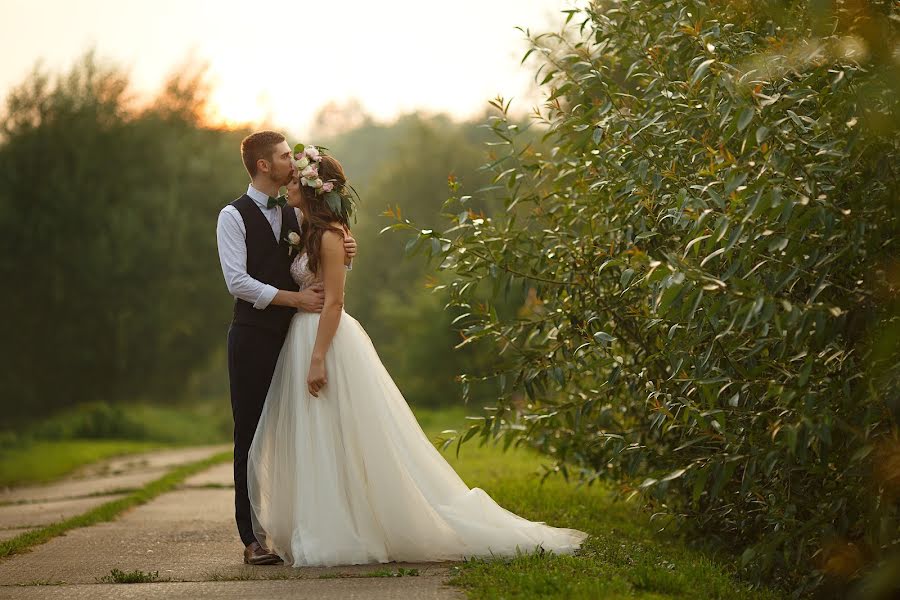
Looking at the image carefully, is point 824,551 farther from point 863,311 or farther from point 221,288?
point 221,288

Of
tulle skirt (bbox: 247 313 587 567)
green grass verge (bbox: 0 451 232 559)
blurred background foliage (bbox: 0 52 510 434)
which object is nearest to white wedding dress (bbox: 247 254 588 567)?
tulle skirt (bbox: 247 313 587 567)

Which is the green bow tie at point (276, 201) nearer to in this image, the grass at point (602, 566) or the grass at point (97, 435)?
the grass at point (602, 566)

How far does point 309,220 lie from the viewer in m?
5.84

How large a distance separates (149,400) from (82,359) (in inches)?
106

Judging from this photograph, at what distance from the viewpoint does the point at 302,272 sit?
599cm

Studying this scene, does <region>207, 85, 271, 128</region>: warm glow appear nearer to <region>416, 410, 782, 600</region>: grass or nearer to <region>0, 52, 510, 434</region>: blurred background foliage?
<region>0, 52, 510, 434</region>: blurred background foliage

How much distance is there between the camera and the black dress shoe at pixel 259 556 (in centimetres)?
577

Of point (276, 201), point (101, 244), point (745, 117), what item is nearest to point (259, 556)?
point (276, 201)

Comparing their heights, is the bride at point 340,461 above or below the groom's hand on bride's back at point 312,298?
below

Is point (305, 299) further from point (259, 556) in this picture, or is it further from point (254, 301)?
point (259, 556)

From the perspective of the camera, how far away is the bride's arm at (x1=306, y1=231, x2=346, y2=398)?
578 cm

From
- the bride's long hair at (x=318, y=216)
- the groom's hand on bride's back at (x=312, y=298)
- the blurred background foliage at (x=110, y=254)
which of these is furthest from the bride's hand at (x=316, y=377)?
the blurred background foliage at (x=110, y=254)

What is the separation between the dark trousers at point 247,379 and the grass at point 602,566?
1.56m

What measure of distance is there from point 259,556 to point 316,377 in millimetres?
1082
